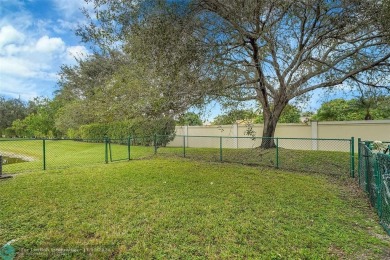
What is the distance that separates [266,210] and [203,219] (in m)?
1.20

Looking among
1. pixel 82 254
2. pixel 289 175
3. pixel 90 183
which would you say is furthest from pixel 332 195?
pixel 90 183

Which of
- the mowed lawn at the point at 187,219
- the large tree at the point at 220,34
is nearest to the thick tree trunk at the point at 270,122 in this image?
the large tree at the point at 220,34

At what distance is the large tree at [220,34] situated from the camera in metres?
5.17

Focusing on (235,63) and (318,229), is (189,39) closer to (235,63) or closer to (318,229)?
(235,63)

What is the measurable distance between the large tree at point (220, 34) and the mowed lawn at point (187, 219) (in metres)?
2.82

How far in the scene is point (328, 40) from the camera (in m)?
8.12

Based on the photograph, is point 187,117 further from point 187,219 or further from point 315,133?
point 315,133

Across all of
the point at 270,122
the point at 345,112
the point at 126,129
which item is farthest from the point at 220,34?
the point at 345,112

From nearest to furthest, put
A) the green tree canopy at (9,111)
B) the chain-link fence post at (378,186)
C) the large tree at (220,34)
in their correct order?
the chain-link fence post at (378,186)
the large tree at (220,34)
the green tree canopy at (9,111)

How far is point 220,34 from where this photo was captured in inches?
229

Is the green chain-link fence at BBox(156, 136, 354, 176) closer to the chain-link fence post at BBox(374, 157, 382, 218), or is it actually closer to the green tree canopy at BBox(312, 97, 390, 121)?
the chain-link fence post at BBox(374, 157, 382, 218)

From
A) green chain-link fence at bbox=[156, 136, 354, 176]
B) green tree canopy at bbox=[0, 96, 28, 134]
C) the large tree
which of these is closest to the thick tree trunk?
green chain-link fence at bbox=[156, 136, 354, 176]

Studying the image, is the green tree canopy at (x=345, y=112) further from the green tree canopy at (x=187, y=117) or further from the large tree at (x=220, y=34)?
the green tree canopy at (x=187, y=117)

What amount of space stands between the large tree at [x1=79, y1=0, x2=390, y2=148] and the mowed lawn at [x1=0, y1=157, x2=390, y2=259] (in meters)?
2.82
